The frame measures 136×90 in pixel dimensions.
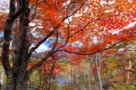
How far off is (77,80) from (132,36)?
30185mm

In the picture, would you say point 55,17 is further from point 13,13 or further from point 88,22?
point 13,13

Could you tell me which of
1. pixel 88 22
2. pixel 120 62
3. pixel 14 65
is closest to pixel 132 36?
pixel 88 22

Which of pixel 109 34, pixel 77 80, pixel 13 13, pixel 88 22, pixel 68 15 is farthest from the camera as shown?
pixel 77 80

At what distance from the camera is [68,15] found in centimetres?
680

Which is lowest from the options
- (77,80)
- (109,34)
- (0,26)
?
(77,80)

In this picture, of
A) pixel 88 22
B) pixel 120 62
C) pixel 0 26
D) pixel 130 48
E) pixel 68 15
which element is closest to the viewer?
pixel 68 15

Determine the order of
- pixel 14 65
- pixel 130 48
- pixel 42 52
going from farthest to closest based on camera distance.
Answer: pixel 130 48
pixel 42 52
pixel 14 65

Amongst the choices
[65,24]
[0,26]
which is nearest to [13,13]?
[65,24]

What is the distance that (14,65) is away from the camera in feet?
20.7

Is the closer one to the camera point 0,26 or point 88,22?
point 88,22

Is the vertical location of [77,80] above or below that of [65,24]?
below

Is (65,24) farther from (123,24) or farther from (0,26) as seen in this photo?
(0,26)

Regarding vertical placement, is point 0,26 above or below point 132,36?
above

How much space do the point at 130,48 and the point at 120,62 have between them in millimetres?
3152
